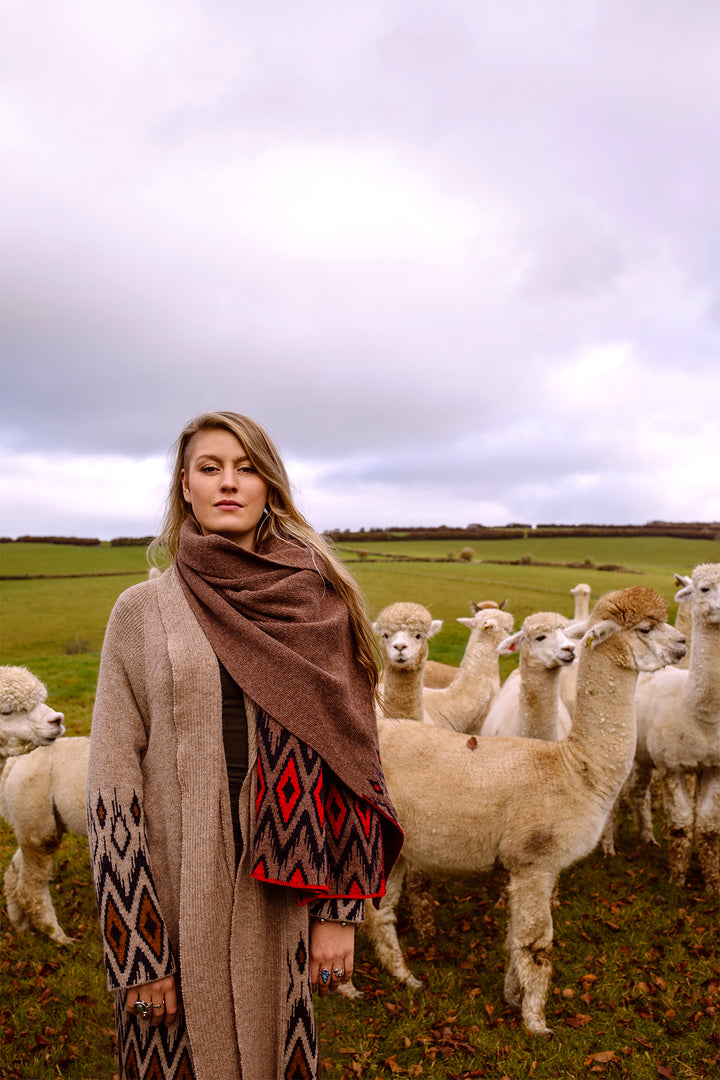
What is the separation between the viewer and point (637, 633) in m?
4.89

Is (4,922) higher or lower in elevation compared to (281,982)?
lower

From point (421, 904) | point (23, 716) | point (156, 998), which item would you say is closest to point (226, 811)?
point (156, 998)

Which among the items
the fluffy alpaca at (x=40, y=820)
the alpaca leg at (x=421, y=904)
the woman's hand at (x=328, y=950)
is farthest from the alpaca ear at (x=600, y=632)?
the fluffy alpaca at (x=40, y=820)

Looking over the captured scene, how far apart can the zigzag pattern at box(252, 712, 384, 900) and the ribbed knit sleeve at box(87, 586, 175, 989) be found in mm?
357

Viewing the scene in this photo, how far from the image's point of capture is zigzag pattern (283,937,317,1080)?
2160mm

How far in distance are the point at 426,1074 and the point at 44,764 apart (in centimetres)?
377

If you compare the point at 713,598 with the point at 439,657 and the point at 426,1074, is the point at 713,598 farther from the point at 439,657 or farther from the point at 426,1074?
the point at 439,657

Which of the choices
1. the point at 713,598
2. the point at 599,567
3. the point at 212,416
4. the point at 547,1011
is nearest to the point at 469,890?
the point at 547,1011

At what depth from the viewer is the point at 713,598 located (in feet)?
20.2

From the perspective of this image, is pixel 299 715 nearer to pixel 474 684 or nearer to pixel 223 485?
pixel 223 485

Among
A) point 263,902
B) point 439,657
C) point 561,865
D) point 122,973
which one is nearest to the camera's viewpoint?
point 122,973

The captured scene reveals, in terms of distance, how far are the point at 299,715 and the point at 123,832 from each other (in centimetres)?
63

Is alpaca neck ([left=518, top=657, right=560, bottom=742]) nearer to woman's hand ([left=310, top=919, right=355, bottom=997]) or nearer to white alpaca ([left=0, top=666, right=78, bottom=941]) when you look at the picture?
white alpaca ([left=0, top=666, right=78, bottom=941])

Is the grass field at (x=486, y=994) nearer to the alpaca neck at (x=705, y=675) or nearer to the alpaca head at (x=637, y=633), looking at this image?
the alpaca neck at (x=705, y=675)
